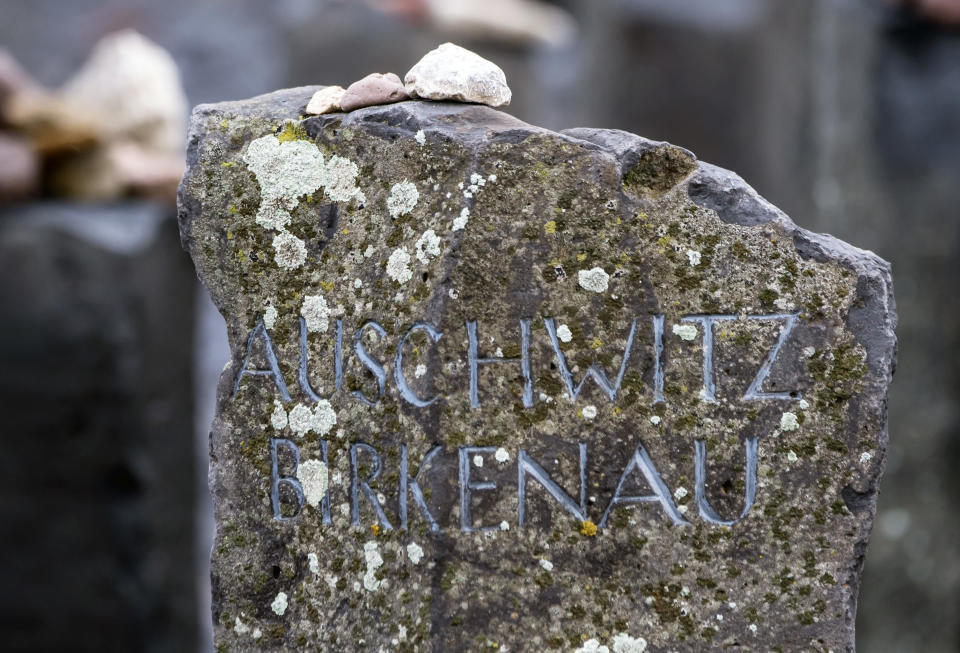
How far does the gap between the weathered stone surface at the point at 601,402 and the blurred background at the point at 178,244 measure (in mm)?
1960

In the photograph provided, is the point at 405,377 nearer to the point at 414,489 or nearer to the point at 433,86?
the point at 414,489

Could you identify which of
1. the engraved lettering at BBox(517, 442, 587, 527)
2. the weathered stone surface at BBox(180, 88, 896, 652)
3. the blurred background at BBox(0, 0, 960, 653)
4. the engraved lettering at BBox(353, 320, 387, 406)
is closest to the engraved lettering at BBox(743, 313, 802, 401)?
the weathered stone surface at BBox(180, 88, 896, 652)

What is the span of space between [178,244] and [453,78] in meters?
2.12

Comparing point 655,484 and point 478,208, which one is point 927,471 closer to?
point 655,484

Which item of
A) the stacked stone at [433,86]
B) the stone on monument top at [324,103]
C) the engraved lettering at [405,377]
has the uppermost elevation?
the stacked stone at [433,86]

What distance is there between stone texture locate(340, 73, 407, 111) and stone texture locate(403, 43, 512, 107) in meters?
0.03

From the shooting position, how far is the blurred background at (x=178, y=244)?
141 inches

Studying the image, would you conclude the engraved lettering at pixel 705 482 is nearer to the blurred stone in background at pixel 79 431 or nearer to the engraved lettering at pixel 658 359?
the engraved lettering at pixel 658 359

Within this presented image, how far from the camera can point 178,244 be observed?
3.87m

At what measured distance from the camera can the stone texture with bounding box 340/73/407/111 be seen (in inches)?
79.7

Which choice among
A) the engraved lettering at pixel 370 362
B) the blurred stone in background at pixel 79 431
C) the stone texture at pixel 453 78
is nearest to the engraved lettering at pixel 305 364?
the engraved lettering at pixel 370 362

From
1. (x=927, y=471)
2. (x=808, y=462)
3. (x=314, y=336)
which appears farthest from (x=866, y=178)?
(x=314, y=336)

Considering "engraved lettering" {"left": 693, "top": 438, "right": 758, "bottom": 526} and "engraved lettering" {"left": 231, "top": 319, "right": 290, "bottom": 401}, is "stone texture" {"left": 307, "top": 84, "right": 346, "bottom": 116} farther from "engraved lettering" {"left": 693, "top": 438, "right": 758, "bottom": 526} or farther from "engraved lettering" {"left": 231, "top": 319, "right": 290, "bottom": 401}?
"engraved lettering" {"left": 693, "top": 438, "right": 758, "bottom": 526}

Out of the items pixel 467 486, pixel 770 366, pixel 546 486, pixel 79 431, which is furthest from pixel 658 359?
pixel 79 431
